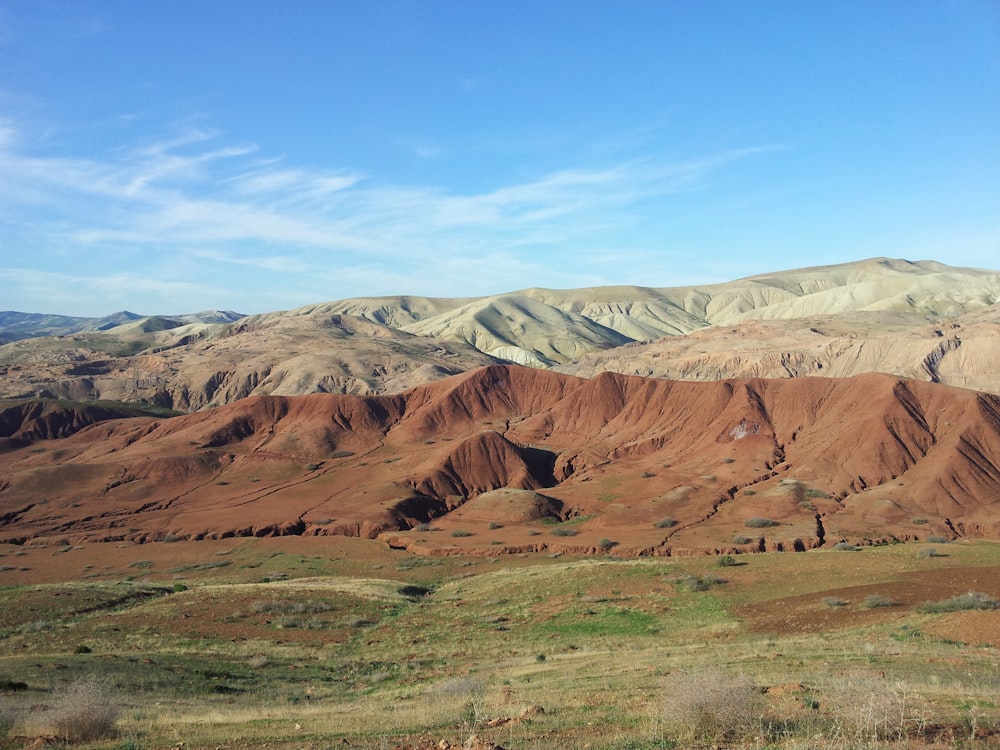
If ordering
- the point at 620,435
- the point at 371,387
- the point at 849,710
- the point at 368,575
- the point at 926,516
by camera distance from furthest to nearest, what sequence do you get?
1. the point at 371,387
2. the point at 620,435
3. the point at 926,516
4. the point at 368,575
5. the point at 849,710

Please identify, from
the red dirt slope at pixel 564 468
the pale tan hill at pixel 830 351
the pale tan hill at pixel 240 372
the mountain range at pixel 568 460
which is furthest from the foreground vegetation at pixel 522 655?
the pale tan hill at pixel 240 372

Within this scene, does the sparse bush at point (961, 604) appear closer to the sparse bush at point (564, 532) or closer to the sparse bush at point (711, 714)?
the sparse bush at point (711, 714)

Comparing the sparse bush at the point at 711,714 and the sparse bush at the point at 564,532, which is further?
the sparse bush at the point at 564,532

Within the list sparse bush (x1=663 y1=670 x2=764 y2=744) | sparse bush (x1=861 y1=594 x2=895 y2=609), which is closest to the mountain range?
sparse bush (x1=861 y1=594 x2=895 y2=609)

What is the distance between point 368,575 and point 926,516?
3824cm

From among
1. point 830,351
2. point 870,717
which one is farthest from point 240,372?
point 870,717

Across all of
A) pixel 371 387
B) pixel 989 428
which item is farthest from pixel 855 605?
pixel 371 387

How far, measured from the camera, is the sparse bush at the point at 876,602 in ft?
85.7

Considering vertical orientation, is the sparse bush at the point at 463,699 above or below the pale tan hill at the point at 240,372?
below

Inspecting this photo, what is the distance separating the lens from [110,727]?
14047 millimetres

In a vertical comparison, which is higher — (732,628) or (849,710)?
(849,710)

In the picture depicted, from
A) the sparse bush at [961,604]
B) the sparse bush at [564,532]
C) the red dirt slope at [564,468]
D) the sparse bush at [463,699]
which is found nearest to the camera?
the sparse bush at [463,699]

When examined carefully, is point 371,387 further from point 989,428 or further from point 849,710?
point 849,710

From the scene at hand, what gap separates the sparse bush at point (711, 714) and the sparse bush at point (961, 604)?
53.3 ft
